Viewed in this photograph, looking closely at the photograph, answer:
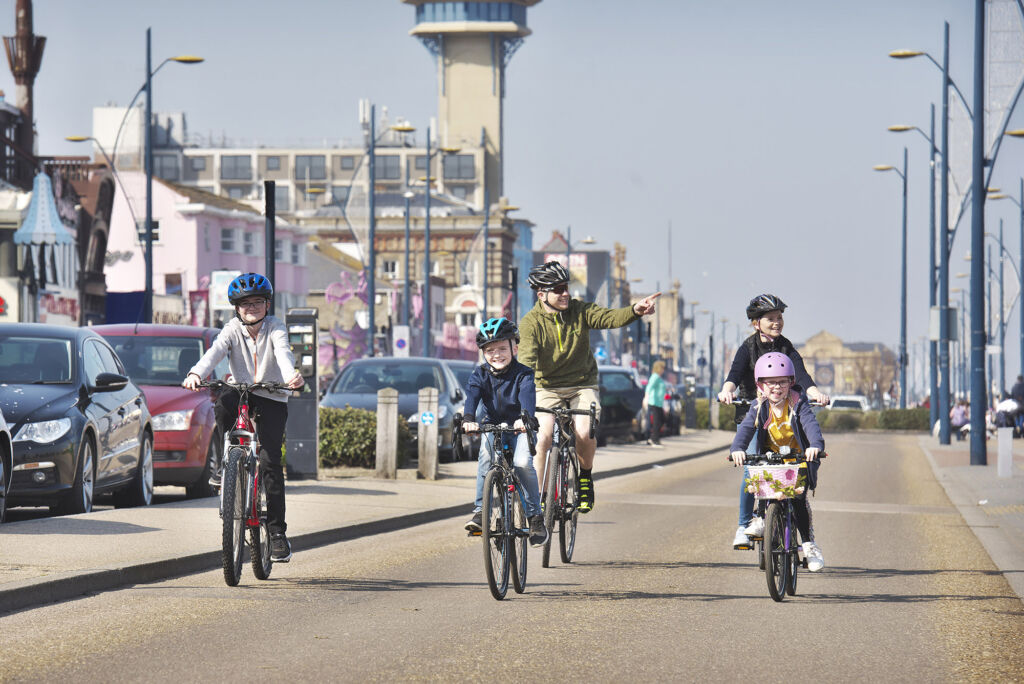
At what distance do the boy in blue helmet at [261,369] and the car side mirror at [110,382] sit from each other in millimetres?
3717

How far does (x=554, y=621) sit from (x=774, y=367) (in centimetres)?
221

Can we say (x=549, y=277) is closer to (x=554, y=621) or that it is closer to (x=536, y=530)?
(x=536, y=530)

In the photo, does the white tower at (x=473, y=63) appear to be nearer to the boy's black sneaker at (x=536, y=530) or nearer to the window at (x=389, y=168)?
the window at (x=389, y=168)

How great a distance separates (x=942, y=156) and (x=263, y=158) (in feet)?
398

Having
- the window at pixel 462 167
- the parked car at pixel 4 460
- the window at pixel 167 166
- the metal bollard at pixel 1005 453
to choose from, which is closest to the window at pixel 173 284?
the metal bollard at pixel 1005 453

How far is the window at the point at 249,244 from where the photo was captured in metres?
77.4

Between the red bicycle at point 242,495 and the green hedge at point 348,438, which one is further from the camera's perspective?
the green hedge at point 348,438

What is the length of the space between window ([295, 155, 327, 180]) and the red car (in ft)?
444

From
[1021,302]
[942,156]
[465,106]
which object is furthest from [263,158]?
[942,156]

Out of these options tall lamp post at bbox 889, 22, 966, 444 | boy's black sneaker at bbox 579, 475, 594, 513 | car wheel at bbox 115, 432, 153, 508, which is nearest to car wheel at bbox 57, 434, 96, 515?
car wheel at bbox 115, 432, 153, 508

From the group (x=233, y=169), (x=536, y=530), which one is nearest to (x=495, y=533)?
(x=536, y=530)

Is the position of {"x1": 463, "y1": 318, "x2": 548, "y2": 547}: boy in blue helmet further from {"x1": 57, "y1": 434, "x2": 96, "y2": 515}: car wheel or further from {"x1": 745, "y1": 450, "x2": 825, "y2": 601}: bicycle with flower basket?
{"x1": 57, "y1": 434, "x2": 96, "y2": 515}: car wheel

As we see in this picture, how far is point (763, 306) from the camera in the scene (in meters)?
10.6

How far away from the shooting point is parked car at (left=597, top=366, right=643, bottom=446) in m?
37.9
